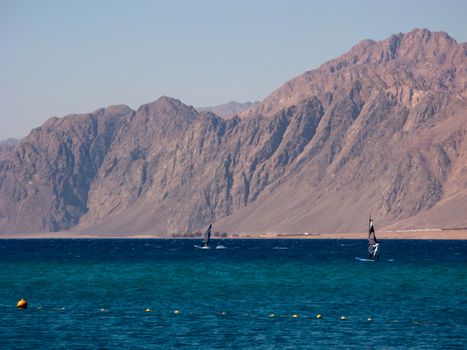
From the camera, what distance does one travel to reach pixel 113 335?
75.7m

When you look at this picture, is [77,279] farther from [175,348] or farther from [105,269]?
[175,348]

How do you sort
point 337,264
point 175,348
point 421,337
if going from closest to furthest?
point 175,348 → point 421,337 → point 337,264

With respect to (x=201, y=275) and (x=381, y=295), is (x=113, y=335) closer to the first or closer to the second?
(x=381, y=295)

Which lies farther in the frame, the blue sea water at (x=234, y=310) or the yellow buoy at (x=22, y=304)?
the yellow buoy at (x=22, y=304)

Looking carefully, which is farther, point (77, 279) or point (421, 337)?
point (77, 279)

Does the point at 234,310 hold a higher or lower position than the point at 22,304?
higher

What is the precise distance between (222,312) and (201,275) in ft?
186

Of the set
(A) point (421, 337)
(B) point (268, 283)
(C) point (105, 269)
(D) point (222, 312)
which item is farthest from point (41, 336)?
(C) point (105, 269)

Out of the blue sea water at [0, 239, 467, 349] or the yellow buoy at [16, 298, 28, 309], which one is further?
the yellow buoy at [16, 298, 28, 309]

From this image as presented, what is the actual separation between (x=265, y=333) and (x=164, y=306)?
21.9 metres

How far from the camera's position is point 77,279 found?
5468 inches

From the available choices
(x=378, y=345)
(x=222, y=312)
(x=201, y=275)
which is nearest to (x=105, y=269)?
(x=201, y=275)

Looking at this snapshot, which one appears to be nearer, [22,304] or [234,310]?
[234,310]

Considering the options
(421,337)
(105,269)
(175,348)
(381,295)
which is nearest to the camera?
(175,348)
